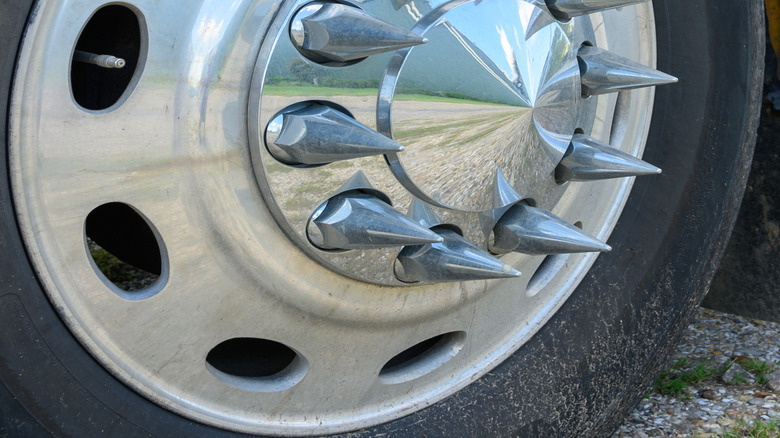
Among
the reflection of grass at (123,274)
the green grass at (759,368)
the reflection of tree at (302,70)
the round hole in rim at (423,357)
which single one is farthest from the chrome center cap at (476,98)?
the reflection of grass at (123,274)

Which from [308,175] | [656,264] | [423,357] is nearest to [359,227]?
[308,175]

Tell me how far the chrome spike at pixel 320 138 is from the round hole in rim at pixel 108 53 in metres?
0.23

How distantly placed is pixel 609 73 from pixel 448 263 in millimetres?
415

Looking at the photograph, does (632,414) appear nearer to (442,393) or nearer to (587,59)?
(442,393)

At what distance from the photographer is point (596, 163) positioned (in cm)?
138

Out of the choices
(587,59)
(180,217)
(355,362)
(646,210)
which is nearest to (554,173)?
(587,59)

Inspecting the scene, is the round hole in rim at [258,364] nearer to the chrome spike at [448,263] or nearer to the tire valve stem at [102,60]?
the chrome spike at [448,263]

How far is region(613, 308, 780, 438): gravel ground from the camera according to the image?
1720mm

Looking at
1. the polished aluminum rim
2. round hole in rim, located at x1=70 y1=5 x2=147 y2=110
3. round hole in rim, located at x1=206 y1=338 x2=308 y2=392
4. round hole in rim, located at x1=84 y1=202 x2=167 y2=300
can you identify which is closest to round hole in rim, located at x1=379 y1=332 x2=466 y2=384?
the polished aluminum rim

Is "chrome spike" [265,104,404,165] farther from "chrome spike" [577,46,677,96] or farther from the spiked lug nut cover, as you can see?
"chrome spike" [577,46,677,96]

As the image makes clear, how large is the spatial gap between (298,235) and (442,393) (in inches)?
19.6

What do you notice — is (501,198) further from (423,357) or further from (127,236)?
(127,236)

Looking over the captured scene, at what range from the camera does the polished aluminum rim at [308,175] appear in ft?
3.10

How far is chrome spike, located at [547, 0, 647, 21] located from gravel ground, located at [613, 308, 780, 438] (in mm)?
895
